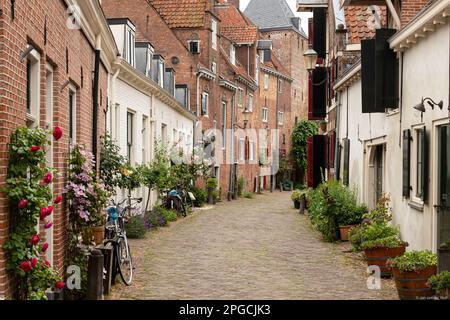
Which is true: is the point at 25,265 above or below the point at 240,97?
below

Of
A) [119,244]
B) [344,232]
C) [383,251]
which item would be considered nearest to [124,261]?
[119,244]

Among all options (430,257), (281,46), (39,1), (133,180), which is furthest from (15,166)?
(281,46)

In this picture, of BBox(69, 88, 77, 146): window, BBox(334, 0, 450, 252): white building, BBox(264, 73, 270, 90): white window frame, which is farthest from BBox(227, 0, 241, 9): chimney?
BBox(69, 88, 77, 146): window

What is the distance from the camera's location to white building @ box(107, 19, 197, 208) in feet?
65.1

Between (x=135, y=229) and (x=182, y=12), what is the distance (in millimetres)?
→ 22672

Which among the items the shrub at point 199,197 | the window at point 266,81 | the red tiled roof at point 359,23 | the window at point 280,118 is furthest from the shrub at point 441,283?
the window at point 280,118

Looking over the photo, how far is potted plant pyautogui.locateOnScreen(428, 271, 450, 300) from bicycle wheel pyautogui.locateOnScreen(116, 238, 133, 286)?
173 inches

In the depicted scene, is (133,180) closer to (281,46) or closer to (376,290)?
(376,290)

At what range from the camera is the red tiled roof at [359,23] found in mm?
21078

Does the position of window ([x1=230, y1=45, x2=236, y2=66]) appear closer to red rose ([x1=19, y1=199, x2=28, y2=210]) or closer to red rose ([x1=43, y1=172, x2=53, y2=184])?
red rose ([x1=43, y1=172, x2=53, y2=184])

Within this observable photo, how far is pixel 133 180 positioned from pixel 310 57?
734 cm

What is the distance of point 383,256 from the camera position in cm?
1220

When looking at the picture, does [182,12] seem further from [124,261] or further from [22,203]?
[22,203]

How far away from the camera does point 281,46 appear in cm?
6950
